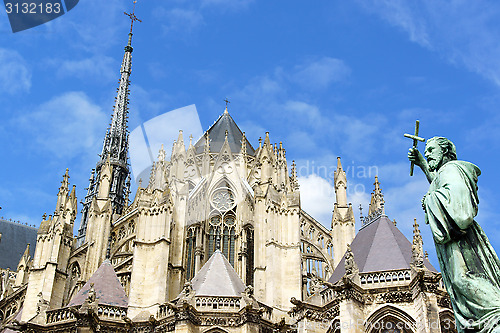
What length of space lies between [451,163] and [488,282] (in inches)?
46.3

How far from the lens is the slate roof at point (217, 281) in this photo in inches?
735

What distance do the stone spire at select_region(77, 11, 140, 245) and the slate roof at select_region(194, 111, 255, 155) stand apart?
10710 millimetres

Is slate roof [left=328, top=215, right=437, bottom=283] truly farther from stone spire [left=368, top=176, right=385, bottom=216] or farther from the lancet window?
the lancet window

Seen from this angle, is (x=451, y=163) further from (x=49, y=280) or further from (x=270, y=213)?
(x=49, y=280)

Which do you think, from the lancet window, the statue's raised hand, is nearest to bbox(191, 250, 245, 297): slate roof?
the lancet window

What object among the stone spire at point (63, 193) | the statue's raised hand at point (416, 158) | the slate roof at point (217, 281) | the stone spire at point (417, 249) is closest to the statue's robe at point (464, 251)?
the statue's raised hand at point (416, 158)

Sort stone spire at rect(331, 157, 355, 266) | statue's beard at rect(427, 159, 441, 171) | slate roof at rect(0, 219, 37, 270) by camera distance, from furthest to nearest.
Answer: slate roof at rect(0, 219, 37, 270) < stone spire at rect(331, 157, 355, 266) < statue's beard at rect(427, 159, 441, 171)

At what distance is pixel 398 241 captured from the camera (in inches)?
714

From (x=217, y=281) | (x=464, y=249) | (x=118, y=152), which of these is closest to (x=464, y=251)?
(x=464, y=249)

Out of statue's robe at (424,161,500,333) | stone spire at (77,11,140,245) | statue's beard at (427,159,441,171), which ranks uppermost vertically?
stone spire at (77,11,140,245)

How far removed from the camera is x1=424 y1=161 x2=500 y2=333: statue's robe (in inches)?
176

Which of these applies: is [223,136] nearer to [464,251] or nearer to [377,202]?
[377,202]

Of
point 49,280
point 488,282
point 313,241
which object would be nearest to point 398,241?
point 313,241

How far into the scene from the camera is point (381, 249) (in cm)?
1791
